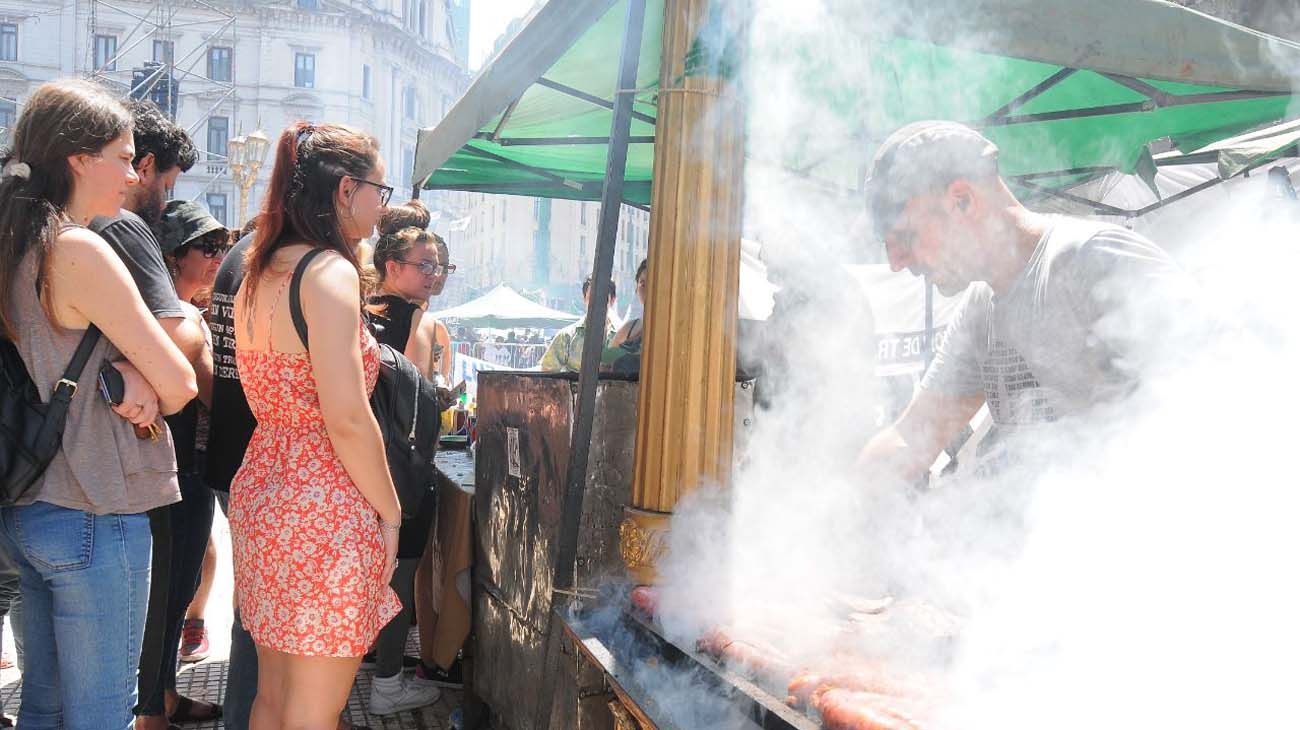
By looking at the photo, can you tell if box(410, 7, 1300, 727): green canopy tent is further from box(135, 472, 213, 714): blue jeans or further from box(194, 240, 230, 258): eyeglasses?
box(135, 472, 213, 714): blue jeans

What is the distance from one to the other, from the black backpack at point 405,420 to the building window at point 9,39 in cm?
5194

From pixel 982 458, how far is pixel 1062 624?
1194 mm

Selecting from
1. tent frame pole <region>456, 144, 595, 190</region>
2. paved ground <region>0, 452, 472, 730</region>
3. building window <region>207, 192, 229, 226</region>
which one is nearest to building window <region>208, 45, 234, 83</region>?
building window <region>207, 192, 229, 226</region>

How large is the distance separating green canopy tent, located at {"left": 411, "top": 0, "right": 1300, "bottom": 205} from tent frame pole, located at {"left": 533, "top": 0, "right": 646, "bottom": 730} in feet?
0.35

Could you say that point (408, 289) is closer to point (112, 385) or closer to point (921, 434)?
point (112, 385)

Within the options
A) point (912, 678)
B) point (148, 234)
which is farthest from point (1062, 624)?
point (148, 234)

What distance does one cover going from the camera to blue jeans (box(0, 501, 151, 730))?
194cm

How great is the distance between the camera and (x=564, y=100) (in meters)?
4.55

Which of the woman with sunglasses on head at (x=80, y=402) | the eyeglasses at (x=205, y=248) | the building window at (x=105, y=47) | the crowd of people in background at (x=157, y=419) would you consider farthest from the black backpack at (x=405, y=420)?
the building window at (x=105, y=47)

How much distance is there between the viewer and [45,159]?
2010 mm

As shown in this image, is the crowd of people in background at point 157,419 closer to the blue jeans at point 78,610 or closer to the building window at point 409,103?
the blue jeans at point 78,610

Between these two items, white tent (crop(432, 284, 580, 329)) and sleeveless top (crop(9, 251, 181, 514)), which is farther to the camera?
white tent (crop(432, 284, 580, 329))

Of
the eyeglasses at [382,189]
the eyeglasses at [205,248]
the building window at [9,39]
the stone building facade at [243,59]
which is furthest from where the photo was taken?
the building window at [9,39]

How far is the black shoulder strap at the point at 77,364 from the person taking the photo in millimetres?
1950
